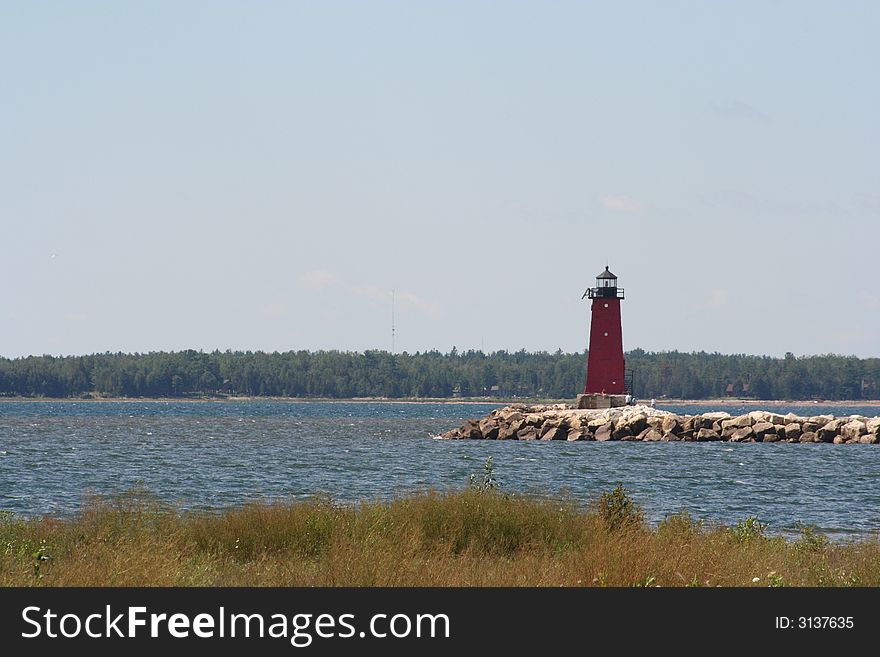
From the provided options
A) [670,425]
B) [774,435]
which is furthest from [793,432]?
[670,425]

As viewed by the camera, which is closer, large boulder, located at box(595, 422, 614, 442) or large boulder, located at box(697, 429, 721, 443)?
large boulder, located at box(595, 422, 614, 442)

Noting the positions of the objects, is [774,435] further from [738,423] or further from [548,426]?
[548,426]

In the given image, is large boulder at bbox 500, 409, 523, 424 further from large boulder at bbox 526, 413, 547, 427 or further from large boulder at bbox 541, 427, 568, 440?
large boulder at bbox 541, 427, 568, 440

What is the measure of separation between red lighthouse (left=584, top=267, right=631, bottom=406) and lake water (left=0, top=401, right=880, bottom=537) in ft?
24.9

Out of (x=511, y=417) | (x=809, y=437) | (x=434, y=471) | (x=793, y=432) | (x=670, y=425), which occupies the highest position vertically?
(x=511, y=417)

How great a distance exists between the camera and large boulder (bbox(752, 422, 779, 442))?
69.4 metres

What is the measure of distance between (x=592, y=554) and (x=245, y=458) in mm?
38703

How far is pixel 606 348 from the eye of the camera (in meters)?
73.5

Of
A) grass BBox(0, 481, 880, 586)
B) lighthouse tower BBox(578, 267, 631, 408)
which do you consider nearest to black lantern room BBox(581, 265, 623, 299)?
lighthouse tower BBox(578, 267, 631, 408)

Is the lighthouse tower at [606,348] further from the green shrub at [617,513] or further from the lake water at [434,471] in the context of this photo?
the green shrub at [617,513]

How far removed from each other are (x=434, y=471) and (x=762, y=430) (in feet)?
107

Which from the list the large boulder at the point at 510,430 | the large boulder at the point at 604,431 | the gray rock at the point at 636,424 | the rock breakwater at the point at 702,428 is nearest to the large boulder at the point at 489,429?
the large boulder at the point at 510,430

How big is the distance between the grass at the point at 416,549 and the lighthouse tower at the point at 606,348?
178ft

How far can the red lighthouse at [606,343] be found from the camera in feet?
241
